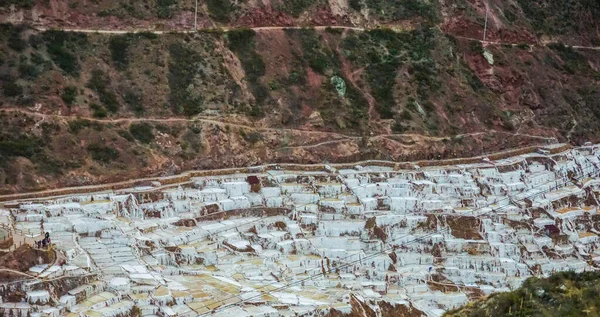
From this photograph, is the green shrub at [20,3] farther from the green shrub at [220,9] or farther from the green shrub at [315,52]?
the green shrub at [315,52]

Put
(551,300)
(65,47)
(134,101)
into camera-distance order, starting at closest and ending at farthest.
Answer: (551,300) < (65,47) < (134,101)

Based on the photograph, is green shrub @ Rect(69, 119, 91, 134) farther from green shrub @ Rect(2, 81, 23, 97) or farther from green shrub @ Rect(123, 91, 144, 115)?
green shrub @ Rect(123, 91, 144, 115)

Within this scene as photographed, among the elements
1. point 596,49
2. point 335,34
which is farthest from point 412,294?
point 596,49

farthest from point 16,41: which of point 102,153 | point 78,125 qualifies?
point 102,153

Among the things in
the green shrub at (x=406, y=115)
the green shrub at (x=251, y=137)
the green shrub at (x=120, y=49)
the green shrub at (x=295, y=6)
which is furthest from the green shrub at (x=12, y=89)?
the green shrub at (x=406, y=115)

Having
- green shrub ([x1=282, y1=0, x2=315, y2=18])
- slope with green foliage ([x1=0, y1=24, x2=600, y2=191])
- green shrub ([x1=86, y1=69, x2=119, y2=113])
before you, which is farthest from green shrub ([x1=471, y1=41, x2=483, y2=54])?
green shrub ([x1=86, y1=69, x2=119, y2=113])

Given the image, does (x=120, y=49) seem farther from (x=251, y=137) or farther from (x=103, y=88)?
(x=251, y=137)
